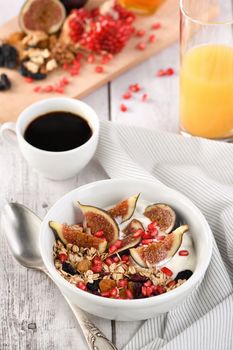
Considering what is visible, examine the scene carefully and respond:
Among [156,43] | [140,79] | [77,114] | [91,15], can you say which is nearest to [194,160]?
[77,114]

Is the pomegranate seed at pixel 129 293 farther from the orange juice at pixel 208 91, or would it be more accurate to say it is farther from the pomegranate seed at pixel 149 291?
the orange juice at pixel 208 91

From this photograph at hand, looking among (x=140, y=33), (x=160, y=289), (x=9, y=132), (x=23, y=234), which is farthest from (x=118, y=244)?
(x=140, y=33)

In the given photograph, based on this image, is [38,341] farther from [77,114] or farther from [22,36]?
[22,36]

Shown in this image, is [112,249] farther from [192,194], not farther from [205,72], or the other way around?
[205,72]

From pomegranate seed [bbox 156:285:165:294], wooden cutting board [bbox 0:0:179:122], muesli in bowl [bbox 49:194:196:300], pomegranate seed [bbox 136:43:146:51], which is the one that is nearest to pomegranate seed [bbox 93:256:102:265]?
muesli in bowl [bbox 49:194:196:300]

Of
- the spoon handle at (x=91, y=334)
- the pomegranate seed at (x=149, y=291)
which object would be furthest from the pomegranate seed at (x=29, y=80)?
the pomegranate seed at (x=149, y=291)

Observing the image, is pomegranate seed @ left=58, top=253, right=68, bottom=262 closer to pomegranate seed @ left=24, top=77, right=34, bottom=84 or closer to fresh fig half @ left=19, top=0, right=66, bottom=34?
pomegranate seed @ left=24, top=77, right=34, bottom=84
